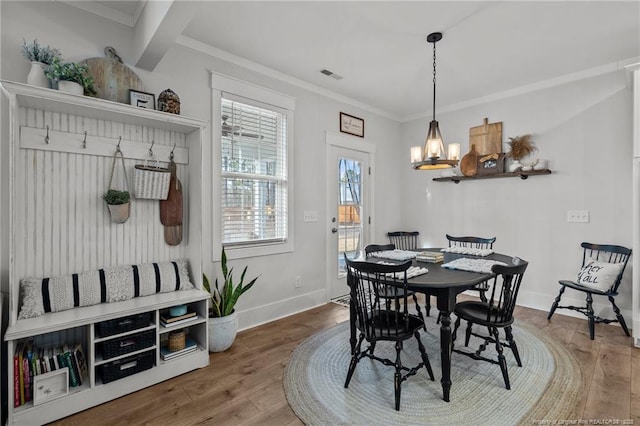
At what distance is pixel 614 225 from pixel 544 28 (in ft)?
7.02

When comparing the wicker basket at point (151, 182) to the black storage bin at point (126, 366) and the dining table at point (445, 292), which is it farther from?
the dining table at point (445, 292)

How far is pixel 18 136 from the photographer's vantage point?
1.88 m

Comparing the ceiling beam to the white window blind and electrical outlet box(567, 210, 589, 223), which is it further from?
electrical outlet box(567, 210, 589, 223)

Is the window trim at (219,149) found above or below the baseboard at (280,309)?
above

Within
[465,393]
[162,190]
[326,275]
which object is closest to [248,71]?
[162,190]

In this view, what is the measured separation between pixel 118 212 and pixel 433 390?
8.22 ft

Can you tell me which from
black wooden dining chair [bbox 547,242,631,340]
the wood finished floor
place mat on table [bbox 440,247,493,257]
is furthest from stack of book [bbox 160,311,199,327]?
black wooden dining chair [bbox 547,242,631,340]

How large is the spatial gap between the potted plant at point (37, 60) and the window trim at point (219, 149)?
116 cm

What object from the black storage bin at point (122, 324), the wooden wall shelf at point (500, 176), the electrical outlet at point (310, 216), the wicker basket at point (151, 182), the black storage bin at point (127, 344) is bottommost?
the black storage bin at point (127, 344)

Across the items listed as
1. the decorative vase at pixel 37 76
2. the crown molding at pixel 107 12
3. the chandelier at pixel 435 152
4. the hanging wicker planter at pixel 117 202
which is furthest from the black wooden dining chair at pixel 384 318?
the crown molding at pixel 107 12

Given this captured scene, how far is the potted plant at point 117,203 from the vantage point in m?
2.26

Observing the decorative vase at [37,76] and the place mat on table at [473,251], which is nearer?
the decorative vase at [37,76]

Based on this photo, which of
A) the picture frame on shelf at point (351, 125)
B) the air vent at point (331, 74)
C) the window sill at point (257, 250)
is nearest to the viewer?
the window sill at point (257, 250)

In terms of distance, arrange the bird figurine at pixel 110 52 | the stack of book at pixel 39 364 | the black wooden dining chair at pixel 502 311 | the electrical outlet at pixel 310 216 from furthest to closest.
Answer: the electrical outlet at pixel 310 216
the bird figurine at pixel 110 52
the black wooden dining chair at pixel 502 311
the stack of book at pixel 39 364
